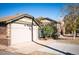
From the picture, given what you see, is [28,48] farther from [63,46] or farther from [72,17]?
[72,17]

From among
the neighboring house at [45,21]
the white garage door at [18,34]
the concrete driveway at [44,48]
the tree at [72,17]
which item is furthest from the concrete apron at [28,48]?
the tree at [72,17]

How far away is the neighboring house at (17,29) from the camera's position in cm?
807

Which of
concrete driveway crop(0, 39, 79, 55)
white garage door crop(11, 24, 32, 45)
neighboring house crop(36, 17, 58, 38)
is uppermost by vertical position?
neighboring house crop(36, 17, 58, 38)

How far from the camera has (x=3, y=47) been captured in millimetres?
7980

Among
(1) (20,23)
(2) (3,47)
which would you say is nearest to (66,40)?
(1) (20,23)

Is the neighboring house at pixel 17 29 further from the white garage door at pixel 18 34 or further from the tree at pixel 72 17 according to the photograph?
the tree at pixel 72 17

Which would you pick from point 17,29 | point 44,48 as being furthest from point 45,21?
point 17,29

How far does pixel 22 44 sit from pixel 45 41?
0.87m

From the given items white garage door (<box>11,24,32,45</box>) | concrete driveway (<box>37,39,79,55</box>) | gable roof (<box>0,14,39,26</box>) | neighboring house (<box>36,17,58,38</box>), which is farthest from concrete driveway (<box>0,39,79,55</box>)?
gable roof (<box>0,14,39,26</box>)

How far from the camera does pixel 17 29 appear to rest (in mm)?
8305

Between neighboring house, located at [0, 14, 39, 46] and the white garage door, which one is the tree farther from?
the white garage door

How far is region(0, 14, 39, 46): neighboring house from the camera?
318 inches

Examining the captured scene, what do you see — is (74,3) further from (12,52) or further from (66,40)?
(12,52)

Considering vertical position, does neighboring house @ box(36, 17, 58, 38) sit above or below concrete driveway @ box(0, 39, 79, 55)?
above
